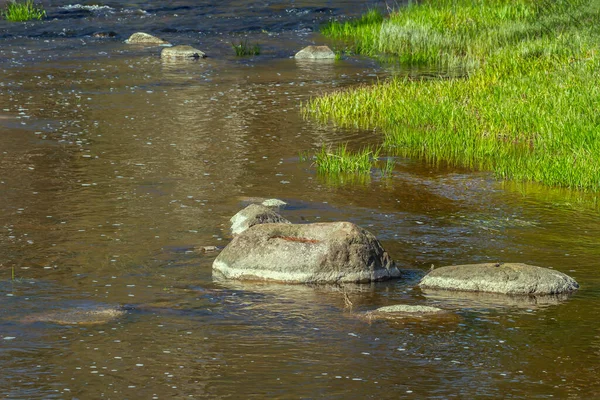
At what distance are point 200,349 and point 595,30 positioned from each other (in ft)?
53.3

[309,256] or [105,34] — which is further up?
[105,34]

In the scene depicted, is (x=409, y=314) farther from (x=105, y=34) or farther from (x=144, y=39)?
(x=105, y=34)

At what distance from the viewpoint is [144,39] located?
32.0m

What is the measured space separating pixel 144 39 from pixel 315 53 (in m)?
5.89

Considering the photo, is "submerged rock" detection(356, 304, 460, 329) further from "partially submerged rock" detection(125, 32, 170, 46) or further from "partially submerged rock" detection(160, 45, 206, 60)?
"partially submerged rock" detection(125, 32, 170, 46)

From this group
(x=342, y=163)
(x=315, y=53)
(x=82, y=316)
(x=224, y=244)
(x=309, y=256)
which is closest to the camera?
(x=82, y=316)

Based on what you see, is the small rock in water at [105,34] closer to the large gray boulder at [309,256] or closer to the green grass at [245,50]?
the green grass at [245,50]

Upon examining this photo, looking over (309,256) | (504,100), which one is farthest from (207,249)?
(504,100)

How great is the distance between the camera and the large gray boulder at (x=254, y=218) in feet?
38.4

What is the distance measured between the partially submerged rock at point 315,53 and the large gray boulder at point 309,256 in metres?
18.9

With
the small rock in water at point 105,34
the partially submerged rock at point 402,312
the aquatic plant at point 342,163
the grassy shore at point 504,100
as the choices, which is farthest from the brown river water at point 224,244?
the small rock in water at point 105,34

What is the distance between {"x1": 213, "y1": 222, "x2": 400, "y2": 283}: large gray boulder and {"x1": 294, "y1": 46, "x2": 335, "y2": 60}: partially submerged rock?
18.9 metres

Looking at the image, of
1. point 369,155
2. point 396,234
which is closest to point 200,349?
point 396,234

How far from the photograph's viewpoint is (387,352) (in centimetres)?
835
